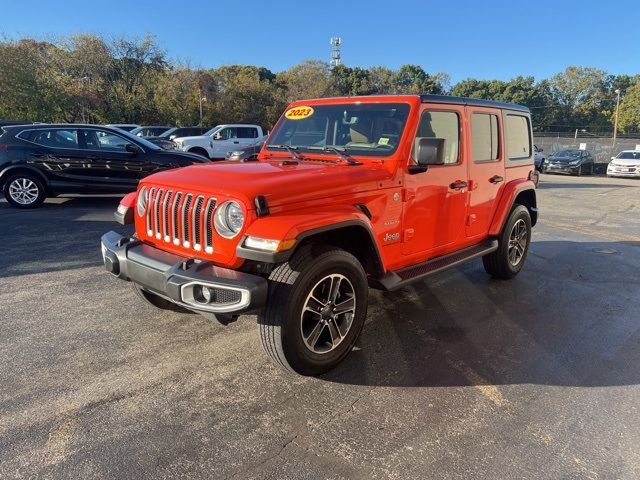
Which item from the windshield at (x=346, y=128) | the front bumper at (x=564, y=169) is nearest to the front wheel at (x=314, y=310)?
the windshield at (x=346, y=128)

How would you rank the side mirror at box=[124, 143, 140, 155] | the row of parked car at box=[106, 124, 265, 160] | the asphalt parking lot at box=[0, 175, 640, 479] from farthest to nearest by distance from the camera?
the row of parked car at box=[106, 124, 265, 160]
the side mirror at box=[124, 143, 140, 155]
the asphalt parking lot at box=[0, 175, 640, 479]

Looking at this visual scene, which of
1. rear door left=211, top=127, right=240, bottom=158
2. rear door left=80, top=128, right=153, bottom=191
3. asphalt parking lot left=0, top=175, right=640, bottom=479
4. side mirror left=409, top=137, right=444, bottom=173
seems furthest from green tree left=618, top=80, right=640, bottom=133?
side mirror left=409, top=137, right=444, bottom=173

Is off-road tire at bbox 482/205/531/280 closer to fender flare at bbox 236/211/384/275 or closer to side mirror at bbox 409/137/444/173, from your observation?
side mirror at bbox 409/137/444/173

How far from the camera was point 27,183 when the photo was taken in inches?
349

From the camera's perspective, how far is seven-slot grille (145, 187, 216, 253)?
9.88 ft

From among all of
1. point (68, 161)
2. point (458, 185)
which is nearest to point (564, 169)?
point (458, 185)

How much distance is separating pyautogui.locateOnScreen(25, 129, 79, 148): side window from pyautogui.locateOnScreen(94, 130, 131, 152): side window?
0.42 meters

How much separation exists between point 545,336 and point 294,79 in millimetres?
49828

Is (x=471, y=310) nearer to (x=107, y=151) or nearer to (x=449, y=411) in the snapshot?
(x=449, y=411)

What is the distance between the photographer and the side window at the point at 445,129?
394cm

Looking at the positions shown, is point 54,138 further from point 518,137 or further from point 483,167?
point 518,137

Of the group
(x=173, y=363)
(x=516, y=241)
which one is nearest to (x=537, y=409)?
(x=173, y=363)

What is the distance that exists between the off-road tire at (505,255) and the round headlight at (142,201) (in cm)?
371

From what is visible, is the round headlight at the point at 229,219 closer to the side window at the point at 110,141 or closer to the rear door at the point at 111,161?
the rear door at the point at 111,161
